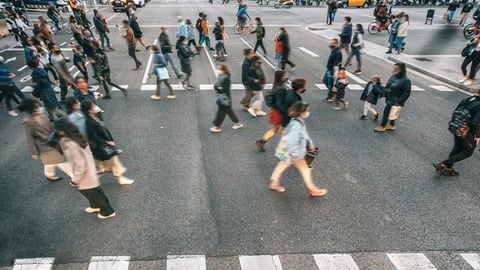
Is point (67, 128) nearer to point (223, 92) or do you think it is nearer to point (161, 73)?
point (223, 92)

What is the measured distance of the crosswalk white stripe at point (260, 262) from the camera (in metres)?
4.19

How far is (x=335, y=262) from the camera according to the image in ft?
14.0

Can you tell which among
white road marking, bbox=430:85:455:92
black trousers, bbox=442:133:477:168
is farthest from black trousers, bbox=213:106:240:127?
white road marking, bbox=430:85:455:92

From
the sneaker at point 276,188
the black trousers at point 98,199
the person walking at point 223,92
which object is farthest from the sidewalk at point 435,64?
the black trousers at point 98,199

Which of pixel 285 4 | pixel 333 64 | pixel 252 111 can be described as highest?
pixel 285 4

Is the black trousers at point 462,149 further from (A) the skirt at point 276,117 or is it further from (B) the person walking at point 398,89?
(A) the skirt at point 276,117

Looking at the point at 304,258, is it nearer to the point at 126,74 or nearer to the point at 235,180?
the point at 235,180

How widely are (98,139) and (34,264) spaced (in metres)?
2.11

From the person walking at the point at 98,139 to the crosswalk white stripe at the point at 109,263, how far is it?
1819mm

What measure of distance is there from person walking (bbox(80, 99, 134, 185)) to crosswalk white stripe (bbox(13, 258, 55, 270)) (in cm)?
186

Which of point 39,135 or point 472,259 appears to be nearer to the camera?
point 472,259

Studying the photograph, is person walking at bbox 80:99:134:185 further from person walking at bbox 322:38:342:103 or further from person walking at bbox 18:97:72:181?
person walking at bbox 322:38:342:103

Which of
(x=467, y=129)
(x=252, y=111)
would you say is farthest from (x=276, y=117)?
(x=467, y=129)

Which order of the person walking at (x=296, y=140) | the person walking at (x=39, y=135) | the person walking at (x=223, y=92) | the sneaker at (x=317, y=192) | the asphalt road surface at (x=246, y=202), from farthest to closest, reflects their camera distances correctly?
the person walking at (x=223, y=92)
the sneaker at (x=317, y=192)
the person walking at (x=39, y=135)
the person walking at (x=296, y=140)
the asphalt road surface at (x=246, y=202)
